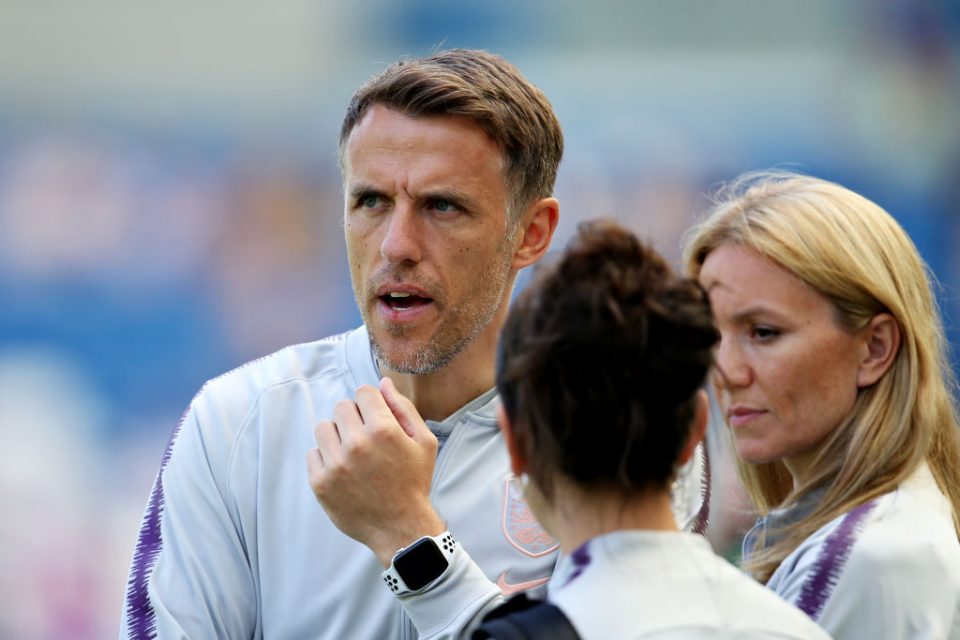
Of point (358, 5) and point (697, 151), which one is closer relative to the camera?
point (697, 151)

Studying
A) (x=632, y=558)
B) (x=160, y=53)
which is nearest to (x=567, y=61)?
(x=160, y=53)

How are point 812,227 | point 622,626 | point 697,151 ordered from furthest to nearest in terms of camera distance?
point 697,151 < point 812,227 < point 622,626

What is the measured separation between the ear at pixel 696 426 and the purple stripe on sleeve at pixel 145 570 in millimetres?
1019

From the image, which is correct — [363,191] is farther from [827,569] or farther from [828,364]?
[827,569]

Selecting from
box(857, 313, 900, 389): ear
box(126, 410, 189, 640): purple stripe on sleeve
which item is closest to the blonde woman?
box(857, 313, 900, 389): ear

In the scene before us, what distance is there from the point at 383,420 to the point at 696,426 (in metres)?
0.61

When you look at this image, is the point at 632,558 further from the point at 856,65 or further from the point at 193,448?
the point at 856,65

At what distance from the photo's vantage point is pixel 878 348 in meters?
2.06

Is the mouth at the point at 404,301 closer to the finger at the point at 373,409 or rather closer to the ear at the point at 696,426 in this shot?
the finger at the point at 373,409

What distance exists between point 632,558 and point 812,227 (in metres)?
0.86

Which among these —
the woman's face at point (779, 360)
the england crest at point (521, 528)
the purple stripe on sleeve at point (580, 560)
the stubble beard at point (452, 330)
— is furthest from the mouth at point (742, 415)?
the purple stripe on sleeve at point (580, 560)

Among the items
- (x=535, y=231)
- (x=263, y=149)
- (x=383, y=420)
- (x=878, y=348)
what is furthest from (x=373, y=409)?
(x=263, y=149)

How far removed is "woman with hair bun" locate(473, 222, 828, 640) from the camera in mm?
1355

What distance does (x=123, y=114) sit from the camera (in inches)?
331
